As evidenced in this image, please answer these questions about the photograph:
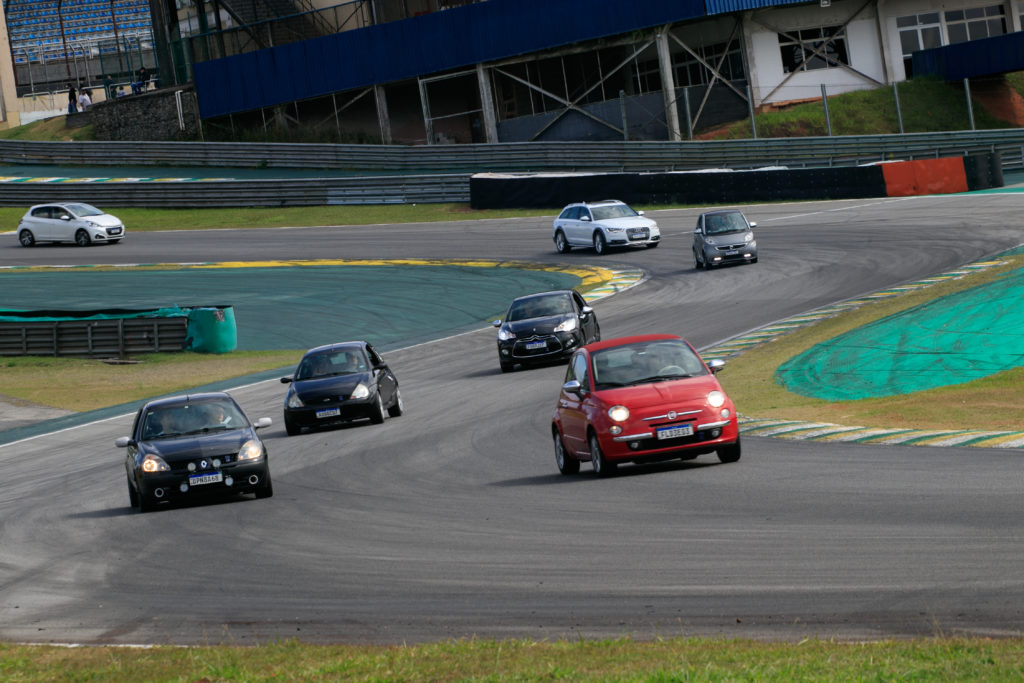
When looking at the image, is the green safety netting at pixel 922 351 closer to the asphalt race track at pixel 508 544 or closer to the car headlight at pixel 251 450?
the asphalt race track at pixel 508 544

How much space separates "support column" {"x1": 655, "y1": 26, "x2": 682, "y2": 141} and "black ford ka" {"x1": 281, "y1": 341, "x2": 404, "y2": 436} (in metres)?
37.0

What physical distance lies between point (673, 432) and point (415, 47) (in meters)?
52.2

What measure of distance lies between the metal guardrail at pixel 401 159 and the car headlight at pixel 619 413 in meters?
38.2

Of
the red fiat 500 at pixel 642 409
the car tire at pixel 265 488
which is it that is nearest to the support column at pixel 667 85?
the red fiat 500 at pixel 642 409

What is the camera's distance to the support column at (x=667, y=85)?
2254 inches

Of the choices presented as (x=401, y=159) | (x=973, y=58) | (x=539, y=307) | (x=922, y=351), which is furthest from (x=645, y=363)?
(x=401, y=159)

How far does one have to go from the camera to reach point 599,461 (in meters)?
14.2

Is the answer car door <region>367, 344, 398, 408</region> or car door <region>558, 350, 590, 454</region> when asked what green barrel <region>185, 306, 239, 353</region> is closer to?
car door <region>367, 344, 398, 408</region>

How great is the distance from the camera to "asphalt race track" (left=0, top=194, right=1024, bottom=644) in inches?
322

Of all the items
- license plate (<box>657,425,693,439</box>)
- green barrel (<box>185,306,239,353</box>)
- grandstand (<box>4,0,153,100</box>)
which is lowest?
license plate (<box>657,425,693,439</box>)

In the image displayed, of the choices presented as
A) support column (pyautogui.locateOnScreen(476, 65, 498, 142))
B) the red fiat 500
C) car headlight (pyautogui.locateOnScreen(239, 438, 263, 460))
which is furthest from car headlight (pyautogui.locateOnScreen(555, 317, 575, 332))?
support column (pyautogui.locateOnScreen(476, 65, 498, 142))

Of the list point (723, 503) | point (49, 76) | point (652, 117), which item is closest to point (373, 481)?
point (723, 503)

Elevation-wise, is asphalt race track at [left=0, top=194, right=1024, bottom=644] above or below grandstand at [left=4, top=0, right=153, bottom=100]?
below

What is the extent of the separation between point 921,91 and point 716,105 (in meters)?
8.62
